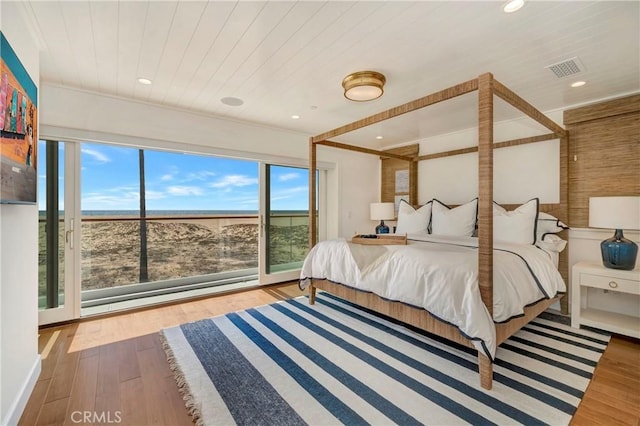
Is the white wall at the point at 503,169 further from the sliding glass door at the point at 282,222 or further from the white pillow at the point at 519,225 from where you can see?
the sliding glass door at the point at 282,222

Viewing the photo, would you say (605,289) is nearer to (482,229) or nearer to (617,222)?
(617,222)

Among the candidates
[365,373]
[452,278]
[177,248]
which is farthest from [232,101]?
[177,248]

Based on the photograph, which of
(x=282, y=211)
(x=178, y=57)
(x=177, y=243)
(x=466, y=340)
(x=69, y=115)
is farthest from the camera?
(x=177, y=243)

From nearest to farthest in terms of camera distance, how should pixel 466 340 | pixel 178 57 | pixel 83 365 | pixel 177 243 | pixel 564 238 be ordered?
1. pixel 466 340
2. pixel 83 365
3. pixel 178 57
4. pixel 564 238
5. pixel 177 243

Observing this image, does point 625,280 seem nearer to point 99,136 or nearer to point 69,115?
point 99,136

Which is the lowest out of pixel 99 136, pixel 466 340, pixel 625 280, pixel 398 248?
pixel 466 340

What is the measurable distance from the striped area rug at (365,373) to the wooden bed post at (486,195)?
0.28 m

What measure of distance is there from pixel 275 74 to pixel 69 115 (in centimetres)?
215

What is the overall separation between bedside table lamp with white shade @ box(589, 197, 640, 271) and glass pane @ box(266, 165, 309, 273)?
366cm

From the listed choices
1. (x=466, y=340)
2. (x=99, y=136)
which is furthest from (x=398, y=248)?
(x=99, y=136)

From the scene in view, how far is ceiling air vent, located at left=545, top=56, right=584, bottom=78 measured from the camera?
2.25m

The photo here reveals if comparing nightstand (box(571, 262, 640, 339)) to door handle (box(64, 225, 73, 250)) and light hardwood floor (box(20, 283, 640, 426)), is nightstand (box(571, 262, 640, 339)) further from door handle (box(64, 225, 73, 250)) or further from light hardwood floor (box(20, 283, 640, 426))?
door handle (box(64, 225, 73, 250))

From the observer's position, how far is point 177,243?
16.5 feet

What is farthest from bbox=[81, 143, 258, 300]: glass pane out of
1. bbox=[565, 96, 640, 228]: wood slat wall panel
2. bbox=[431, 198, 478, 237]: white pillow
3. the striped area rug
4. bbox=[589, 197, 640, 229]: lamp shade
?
bbox=[565, 96, 640, 228]: wood slat wall panel
